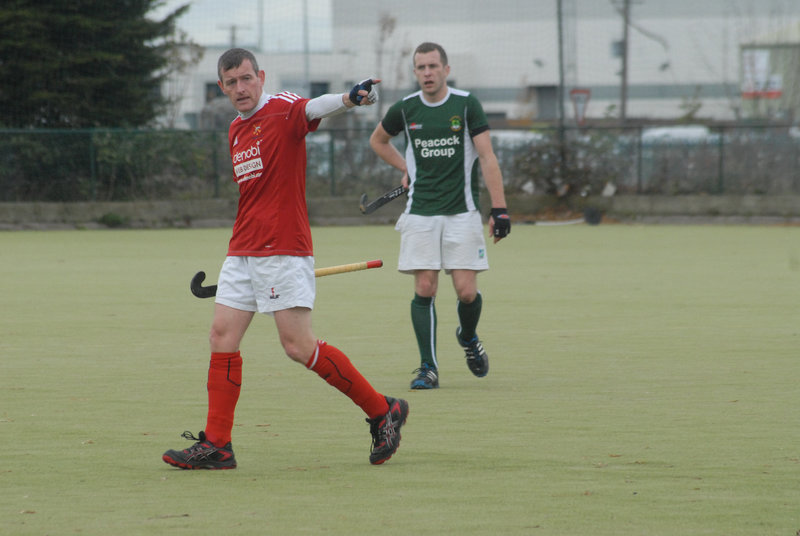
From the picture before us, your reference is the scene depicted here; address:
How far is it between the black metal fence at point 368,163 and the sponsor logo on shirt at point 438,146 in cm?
2051

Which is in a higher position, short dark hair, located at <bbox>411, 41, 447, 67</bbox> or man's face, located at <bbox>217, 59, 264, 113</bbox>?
short dark hair, located at <bbox>411, 41, 447, 67</bbox>

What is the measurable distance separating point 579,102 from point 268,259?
2622 centimetres

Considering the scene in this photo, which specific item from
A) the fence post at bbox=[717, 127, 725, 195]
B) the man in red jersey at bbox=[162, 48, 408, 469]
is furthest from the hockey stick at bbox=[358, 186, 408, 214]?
the fence post at bbox=[717, 127, 725, 195]

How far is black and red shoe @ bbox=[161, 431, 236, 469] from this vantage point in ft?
17.0

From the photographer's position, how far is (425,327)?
764cm

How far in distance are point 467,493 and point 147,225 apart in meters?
23.5

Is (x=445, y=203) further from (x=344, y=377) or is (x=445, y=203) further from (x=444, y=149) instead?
(x=344, y=377)

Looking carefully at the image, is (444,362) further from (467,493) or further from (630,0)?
(630,0)

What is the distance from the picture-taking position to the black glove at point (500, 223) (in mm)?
7301

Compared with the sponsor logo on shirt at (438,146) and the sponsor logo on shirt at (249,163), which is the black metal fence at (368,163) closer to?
the sponsor logo on shirt at (438,146)

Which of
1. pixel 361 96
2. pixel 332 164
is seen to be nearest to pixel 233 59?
pixel 361 96

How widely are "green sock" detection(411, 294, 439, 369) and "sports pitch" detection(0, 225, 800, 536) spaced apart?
0.22m

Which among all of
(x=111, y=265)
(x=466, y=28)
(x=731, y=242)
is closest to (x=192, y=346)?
(x=111, y=265)

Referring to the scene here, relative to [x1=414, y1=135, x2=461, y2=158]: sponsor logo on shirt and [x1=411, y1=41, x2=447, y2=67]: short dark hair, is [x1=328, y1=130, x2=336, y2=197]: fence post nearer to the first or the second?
[x1=414, y1=135, x2=461, y2=158]: sponsor logo on shirt
